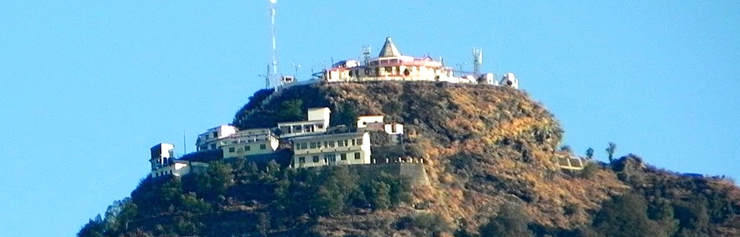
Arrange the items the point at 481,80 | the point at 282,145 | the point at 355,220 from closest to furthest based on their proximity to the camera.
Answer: the point at 355,220 < the point at 282,145 < the point at 481,80

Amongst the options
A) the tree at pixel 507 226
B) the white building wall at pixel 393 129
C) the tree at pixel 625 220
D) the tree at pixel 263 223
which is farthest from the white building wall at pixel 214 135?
the tree at pixel 625 220

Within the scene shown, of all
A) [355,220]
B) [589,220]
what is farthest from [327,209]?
[589,220]

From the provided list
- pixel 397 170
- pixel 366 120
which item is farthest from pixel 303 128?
pixel 397 170

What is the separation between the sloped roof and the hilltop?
419cm

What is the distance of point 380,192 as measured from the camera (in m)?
156

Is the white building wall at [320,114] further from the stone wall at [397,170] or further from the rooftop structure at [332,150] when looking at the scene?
the stone wall at [397,170]

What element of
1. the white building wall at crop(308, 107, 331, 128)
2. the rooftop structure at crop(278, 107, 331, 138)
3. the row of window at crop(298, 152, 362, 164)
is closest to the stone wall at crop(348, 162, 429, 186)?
the row of window at crop(298, 152, 362, 164)

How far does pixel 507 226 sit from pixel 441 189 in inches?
275

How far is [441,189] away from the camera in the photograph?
160 m

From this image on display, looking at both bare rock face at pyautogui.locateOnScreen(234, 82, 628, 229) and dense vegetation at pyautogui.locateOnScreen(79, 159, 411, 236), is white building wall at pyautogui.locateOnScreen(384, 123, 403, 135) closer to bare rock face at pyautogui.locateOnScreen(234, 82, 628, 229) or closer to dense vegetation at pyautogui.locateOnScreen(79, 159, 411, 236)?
bare rock face at pyautogui.locateOnScreen(234, 82, 628, 229)

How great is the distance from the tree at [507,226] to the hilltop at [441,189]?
75 millimetres

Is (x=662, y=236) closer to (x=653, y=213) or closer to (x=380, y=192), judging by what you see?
(x=653, y=213)

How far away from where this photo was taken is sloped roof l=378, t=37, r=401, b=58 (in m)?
175

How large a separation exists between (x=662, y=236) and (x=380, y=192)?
15796mm
